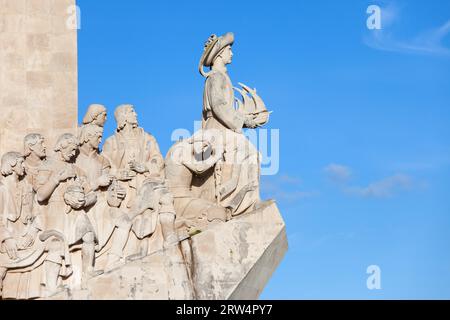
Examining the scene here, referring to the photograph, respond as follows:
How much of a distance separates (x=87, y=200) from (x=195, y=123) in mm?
2346

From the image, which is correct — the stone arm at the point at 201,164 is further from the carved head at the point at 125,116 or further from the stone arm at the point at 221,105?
the carved head at the point at 125,116

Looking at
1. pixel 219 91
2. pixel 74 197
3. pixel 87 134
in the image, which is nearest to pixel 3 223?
pixel 74 197

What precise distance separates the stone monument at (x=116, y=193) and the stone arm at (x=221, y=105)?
0.02 m

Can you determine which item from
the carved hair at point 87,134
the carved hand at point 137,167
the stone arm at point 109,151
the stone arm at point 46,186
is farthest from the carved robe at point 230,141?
the stone arm at point 46,186

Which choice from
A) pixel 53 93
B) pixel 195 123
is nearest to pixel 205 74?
pixel 195 123

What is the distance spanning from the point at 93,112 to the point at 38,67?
134cm

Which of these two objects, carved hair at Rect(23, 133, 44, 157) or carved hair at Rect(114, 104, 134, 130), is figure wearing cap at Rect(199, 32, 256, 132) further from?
carved hair at Rect(23, 133, 44, 157)

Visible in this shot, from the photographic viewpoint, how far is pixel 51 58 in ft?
71.7

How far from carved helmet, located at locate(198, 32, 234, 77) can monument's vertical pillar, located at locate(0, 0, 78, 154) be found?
176 cm

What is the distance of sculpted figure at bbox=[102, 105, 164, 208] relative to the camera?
20875 millimetres
